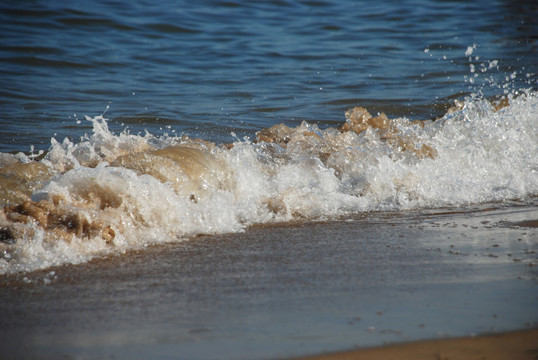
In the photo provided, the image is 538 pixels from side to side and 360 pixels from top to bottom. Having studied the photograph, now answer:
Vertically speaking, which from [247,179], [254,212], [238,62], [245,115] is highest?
[238,62]

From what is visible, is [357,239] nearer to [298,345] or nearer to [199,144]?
[298,345]

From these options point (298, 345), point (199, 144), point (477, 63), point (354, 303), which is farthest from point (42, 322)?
point (477, 63)

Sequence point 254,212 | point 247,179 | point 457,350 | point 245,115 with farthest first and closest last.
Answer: point 245,115, point 247,179, point 254,212, point 457,350

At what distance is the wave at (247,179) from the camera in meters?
2.99

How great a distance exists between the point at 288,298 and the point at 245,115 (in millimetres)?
4962

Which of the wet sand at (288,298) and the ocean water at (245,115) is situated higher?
the ocean water at (245,115)

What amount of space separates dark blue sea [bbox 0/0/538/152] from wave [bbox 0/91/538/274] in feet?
4.75

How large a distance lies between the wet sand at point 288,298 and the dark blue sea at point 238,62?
122 inches

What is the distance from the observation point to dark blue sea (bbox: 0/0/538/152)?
272 inches

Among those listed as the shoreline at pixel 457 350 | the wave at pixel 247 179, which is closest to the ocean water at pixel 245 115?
the wave at pixel 247 179

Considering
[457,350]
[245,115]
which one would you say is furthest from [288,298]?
[245,115]

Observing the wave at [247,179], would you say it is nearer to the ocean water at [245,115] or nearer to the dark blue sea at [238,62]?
the ocean water at [245,115]

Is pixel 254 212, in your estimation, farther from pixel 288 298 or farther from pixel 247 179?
pixel 288 298

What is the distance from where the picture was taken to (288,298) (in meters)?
2.22
